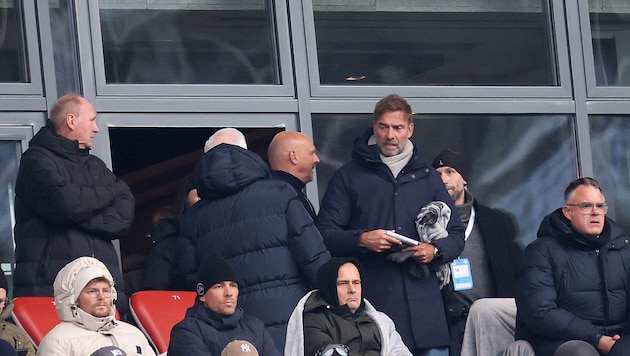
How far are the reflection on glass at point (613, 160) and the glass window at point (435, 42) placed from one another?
1.66 ft

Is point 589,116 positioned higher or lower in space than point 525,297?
higher

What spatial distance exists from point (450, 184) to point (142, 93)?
2.19 meters

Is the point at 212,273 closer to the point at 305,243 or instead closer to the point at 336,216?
the point at 305,243

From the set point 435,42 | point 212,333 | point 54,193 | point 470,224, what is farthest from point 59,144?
point 435,42

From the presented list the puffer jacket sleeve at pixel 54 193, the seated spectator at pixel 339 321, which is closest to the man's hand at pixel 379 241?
the seated spectator at pixel 339 321

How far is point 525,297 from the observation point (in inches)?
340

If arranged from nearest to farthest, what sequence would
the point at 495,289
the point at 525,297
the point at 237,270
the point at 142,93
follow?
the point at 237,270 → the point at 525,297 → the point at 495,289 → the point at 142,93

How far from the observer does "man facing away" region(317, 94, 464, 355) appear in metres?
8.52

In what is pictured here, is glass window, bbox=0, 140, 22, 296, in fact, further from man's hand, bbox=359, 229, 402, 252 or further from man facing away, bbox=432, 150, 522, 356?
man facing away, bbox=432, 150, 522, 356

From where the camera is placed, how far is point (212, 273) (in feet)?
25.2

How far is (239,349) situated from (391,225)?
1787mm

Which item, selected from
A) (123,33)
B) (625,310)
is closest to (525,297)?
(625,310)

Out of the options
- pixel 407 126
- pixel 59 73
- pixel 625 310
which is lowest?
pixel 625 310

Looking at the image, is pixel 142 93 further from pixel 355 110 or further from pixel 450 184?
pixel 450 184
